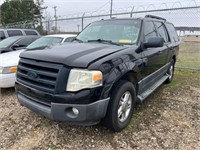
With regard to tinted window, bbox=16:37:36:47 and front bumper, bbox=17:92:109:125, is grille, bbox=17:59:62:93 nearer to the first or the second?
front bumper, bbox=17:92:109:125

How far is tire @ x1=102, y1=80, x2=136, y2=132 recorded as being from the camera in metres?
2.88

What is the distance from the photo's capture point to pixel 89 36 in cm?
423

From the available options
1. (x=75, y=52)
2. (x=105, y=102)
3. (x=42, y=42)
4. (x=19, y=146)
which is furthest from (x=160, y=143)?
(x=42, y=42)

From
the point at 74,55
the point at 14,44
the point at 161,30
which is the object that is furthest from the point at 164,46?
the point at 14,44

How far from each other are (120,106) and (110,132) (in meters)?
0.47

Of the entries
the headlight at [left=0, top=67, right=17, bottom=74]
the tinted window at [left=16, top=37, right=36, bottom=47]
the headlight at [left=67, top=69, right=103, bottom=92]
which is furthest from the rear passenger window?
the headlight at [left=67, top=69, right=103, bottom=92]

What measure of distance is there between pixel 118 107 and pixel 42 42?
4645 mm

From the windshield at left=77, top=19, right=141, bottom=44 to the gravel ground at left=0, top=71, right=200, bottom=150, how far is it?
4.88ft

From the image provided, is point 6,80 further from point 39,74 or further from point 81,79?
point 81,79

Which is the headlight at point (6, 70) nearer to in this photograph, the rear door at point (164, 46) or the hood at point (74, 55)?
the hood at point (74, 55)

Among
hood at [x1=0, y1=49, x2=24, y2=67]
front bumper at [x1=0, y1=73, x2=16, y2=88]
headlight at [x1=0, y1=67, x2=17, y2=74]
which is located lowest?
front bumper at [x1=0, y1=73, x2=16, y2=88]

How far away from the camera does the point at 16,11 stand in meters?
37.9

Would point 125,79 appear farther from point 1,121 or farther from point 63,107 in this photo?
point 1,121

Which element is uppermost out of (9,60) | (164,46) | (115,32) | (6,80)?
(115,32)
